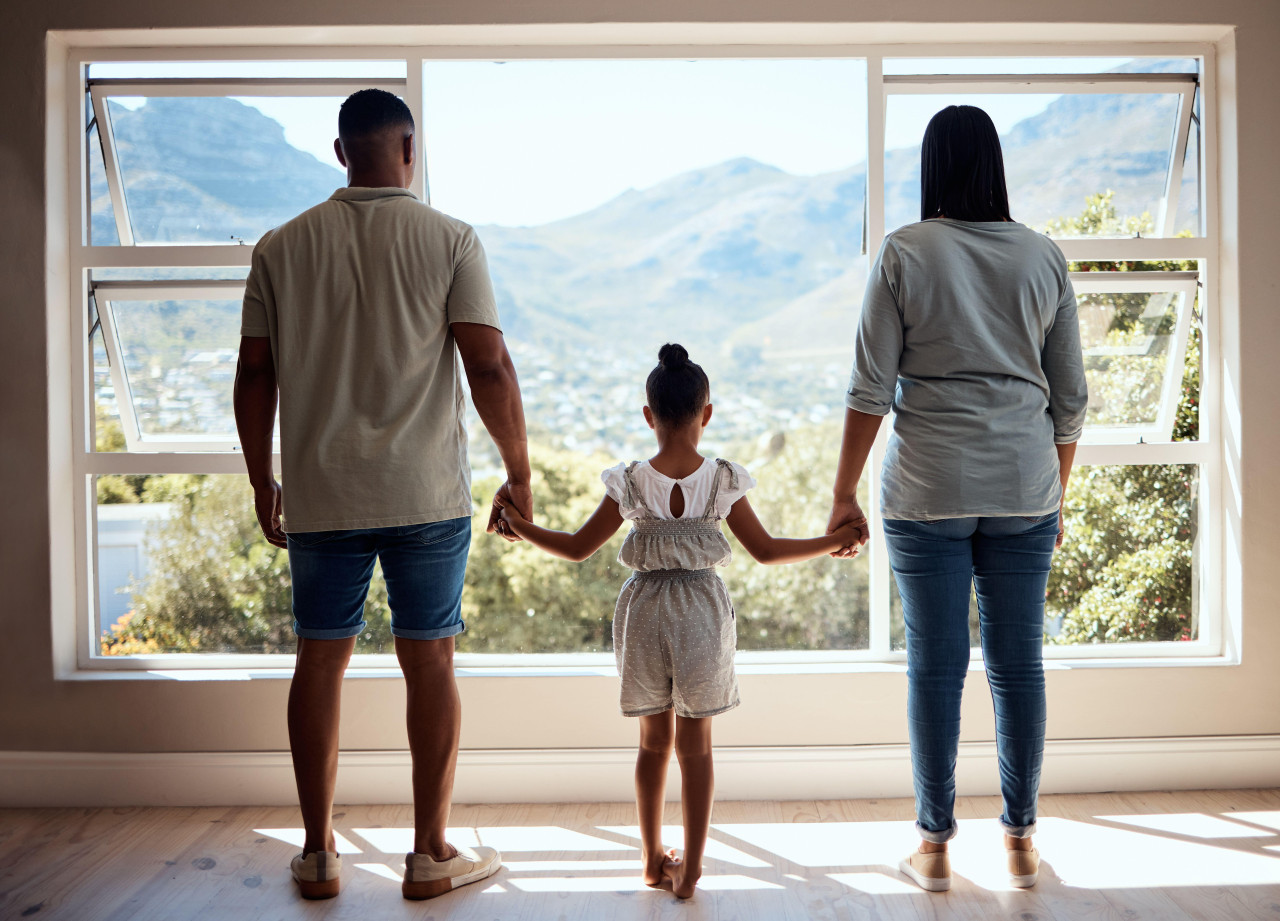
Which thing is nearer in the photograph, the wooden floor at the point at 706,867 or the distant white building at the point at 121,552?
the wooden floor at the point at 706,867

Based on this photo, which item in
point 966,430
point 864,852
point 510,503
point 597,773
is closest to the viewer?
point 966,430

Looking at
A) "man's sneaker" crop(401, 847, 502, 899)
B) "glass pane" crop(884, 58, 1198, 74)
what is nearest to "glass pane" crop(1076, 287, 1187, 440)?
"glass pane" crop(884, 58, 1198, 74)

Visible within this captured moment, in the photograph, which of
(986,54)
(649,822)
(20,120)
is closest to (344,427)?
(649,822)

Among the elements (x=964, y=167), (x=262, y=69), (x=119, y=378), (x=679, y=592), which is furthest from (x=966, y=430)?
(x=119, y=378)

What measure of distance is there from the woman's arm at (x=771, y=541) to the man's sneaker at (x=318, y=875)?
3.65ft

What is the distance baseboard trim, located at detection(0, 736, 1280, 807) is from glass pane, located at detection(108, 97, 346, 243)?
1477 mm

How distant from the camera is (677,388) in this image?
1780 mm

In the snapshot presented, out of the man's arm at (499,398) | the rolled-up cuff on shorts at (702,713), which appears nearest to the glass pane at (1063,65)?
the man's arm at (499,398)

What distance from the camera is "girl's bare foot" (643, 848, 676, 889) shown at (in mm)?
1889

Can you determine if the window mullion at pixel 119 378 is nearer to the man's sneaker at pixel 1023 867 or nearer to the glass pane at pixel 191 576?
the glass pane at pixel 191 576

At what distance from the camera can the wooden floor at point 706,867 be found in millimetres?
1808

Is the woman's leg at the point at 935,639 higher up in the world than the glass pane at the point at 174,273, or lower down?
lower down

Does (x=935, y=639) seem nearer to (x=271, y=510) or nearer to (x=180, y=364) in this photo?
(x=271, y=510)

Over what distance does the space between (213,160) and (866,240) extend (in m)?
1.87
